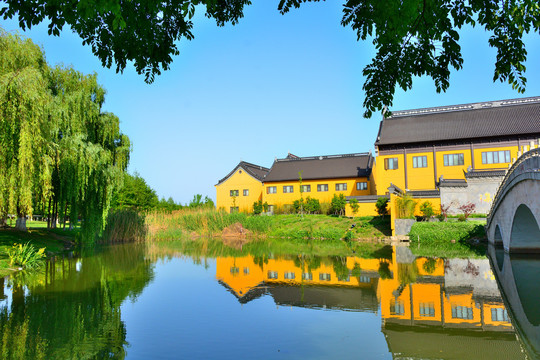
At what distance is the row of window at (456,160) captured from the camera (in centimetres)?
3073

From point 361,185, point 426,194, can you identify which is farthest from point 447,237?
point 361,185

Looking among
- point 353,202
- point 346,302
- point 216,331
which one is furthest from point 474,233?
point 216,331

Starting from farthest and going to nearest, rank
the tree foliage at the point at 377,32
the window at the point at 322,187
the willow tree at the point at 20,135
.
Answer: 1. the window at the point at 322,187
2. the willow tree at the point at 20,135
3. the tree foliage at the point at 377,32

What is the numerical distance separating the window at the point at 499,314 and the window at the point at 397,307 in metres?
1.67

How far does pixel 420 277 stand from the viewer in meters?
11.7

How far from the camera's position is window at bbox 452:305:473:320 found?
24.9 ft

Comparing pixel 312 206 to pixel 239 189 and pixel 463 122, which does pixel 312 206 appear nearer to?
pixel 239 189

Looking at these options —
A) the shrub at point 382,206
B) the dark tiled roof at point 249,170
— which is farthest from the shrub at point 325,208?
the dark tiled roof at point 249,170

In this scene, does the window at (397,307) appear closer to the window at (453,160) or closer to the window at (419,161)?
the window at (419,161)

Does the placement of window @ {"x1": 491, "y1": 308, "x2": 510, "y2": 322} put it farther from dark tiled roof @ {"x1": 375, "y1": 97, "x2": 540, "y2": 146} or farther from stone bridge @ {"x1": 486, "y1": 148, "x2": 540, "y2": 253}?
dark tiled roof @ {"x1": 375, "y1": 97, "x2": 540, "y2": 146}

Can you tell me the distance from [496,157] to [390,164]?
26.6 feet

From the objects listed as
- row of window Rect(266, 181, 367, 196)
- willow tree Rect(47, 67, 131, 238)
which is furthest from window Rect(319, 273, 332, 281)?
row of window Rect(266, 181, 367, 196)

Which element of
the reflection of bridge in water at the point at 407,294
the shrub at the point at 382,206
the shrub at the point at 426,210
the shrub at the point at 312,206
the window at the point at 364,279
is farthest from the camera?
the shrub at the point at 312,206

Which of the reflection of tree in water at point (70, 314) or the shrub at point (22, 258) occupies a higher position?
the shrub at point (22, 258)
